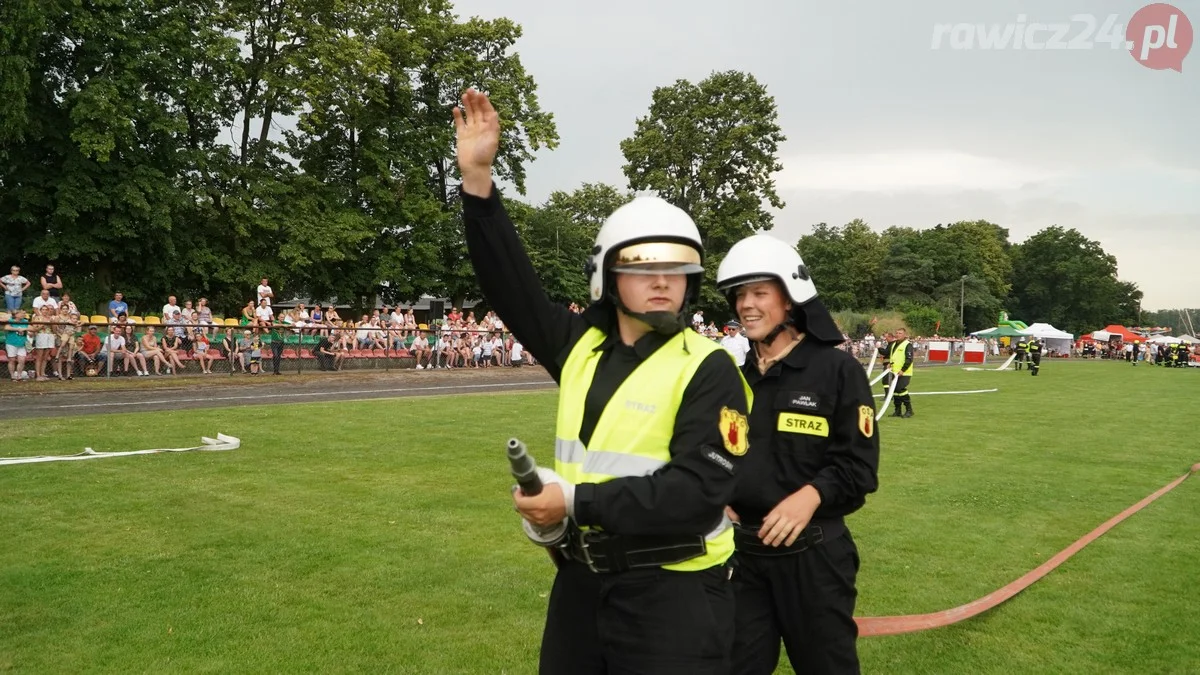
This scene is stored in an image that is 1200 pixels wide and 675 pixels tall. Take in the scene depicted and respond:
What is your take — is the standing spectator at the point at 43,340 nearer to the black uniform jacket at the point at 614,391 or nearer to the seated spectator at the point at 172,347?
the seated spectator at the point at 172,347

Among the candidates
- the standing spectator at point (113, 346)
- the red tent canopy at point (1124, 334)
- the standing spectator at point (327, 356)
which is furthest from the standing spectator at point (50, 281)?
the red tent canopy at point (1124, 334)

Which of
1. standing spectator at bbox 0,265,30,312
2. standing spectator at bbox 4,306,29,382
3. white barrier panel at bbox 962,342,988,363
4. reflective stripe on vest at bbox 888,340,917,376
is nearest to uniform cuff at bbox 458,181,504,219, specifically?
reflective stripe on vest at bbox 888,340,917,376

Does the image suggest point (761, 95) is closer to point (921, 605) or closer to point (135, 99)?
point (135, 99)

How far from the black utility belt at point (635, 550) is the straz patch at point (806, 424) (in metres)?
1.23

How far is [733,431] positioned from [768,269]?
1.35m

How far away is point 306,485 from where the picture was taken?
907 cm

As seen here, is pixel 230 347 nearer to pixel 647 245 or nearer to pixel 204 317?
pixel 204 317

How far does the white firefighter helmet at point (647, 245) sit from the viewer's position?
8.47ft

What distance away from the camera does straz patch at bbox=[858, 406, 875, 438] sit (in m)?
3.49

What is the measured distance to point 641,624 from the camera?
2.36 metres

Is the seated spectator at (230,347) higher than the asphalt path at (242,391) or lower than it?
higher

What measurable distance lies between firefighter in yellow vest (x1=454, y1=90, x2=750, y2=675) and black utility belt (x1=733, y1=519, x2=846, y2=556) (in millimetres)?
808

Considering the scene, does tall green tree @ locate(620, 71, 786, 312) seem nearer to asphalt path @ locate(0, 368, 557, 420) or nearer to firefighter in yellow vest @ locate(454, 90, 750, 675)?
asphalt path @ locate(0, 368, 557, 420)

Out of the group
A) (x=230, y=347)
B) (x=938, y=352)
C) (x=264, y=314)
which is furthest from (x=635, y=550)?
(x=938, y=352)
